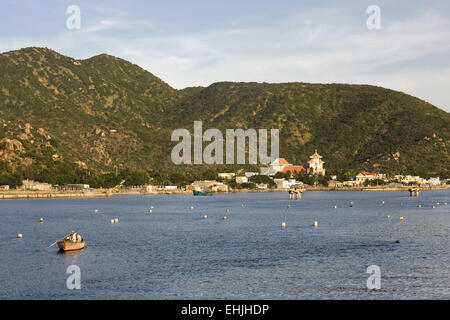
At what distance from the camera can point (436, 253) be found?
63594 mm

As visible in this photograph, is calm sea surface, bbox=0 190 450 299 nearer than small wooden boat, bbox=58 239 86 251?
Yes

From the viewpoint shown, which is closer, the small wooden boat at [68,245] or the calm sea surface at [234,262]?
the calm sea surface at [234,262]

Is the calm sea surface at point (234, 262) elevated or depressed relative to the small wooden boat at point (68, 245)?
depressed

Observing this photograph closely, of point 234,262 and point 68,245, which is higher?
point 68,245

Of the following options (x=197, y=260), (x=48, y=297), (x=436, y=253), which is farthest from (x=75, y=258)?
(x=436, y=253)

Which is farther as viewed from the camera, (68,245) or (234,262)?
(68,245)

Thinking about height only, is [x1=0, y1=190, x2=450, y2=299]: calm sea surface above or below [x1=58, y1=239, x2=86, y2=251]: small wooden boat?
below

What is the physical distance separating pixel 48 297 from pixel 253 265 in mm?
21597

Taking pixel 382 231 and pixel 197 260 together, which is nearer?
pixel 197 260

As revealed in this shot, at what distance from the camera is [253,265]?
2264 inches

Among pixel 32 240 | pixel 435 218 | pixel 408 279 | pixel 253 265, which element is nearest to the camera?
pixel 408 279
